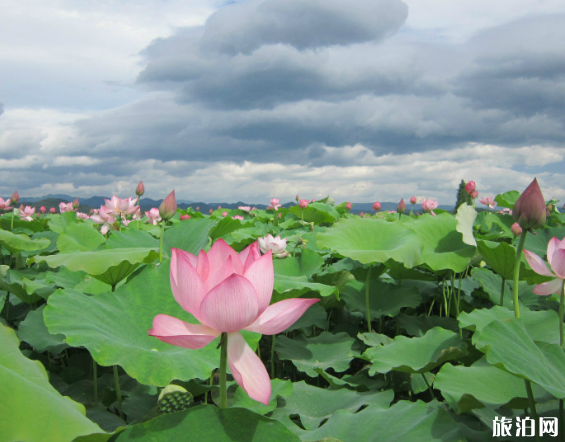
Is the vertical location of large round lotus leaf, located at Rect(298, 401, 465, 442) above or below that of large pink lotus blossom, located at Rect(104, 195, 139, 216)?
below

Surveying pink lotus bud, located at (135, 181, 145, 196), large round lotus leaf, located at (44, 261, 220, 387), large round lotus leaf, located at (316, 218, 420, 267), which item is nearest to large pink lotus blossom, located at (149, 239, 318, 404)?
large round lotus leaf, located at (44, 261, 220, 387)

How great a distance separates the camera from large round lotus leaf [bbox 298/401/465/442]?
3.34 ft

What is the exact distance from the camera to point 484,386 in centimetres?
131

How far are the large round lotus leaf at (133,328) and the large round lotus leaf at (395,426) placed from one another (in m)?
0.35

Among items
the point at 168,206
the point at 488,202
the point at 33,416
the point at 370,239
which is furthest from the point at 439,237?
the point at 488,202

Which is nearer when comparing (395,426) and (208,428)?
(208,428)

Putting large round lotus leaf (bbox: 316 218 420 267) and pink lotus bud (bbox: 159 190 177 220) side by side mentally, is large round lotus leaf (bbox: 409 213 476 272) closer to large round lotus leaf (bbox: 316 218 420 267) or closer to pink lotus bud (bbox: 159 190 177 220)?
large round lotus leaf (bbox: 316 218 420 267)

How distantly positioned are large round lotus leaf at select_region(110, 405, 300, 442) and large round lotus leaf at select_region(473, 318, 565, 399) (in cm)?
58

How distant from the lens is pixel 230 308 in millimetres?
667

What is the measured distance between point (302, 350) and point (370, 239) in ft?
2.65

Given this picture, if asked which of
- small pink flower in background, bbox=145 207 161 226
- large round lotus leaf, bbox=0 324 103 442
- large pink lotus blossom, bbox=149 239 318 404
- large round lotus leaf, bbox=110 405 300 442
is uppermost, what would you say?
small pink flower in background, bbox=145 207 161 226

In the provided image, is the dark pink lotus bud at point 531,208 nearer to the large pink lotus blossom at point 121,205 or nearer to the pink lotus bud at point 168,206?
the pink lotus bud at point 168,206

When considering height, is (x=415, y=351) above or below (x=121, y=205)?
below

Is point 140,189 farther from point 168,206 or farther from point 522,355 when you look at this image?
point 522,355
